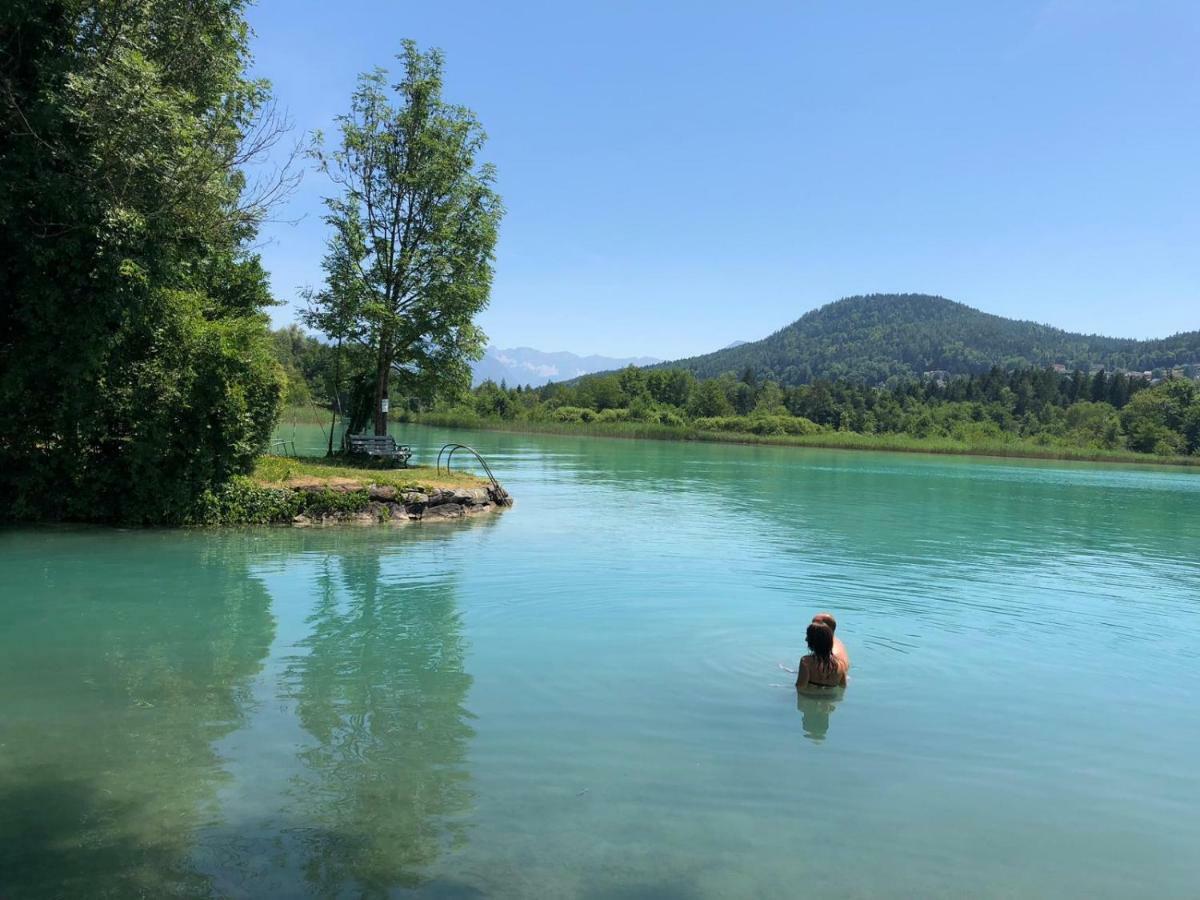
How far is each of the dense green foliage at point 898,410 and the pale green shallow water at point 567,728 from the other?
310 ft

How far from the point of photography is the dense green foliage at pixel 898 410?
12175 cm

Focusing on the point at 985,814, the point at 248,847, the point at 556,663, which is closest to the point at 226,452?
the point at 556,663

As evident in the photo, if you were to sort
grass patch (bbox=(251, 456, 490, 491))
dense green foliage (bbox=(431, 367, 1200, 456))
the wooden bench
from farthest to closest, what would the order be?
dense green foliage (bbox=(431, 367, 1200, 456)) → the wooden bench → grass patch (bbox=(251, 456, 490, 491))

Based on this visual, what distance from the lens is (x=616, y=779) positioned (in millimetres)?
7199

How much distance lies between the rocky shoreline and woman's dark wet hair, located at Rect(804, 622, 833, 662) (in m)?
15.9

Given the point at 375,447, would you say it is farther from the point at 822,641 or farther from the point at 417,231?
the point at 822,641

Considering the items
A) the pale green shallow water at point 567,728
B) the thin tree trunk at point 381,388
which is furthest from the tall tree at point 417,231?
the pale green shallow water at point 567,728

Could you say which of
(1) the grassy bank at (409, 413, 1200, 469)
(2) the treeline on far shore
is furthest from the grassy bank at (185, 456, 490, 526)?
(1) the grassy bank at (409, 413, 1200, 469)

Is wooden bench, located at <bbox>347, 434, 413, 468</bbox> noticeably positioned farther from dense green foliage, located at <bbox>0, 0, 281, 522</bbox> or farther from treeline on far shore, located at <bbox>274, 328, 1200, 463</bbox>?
treeline on far shore, located at <bbox>274, 328, 1200, 463</bbox>

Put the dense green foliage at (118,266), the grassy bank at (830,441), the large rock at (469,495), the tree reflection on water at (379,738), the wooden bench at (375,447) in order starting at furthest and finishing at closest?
Answer: the grassy bank at (830,441), the wooden bench at (375,447), the large rock at (469,495), the dense green foliage at (118,266), the tree reflection on water at (379,738)

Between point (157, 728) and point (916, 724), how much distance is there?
27.1 ft

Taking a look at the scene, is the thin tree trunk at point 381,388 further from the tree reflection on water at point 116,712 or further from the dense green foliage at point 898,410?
the dense green foliage at point 898,410

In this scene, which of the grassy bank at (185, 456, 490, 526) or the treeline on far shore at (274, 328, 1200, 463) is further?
the treeline on far shore at (274, 328, 1200, 463)

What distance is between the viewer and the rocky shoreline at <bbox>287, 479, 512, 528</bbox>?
21.7 meters
